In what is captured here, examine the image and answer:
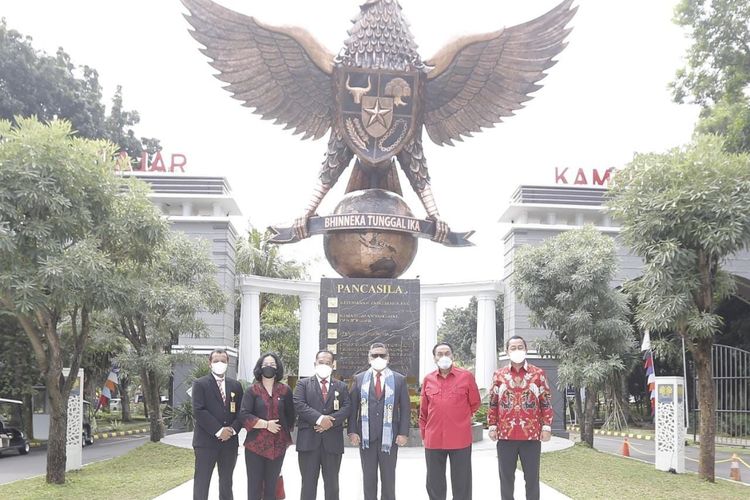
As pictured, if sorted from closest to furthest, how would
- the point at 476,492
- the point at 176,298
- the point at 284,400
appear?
the point at 284,400
the point at 476,492
the point at 176,298

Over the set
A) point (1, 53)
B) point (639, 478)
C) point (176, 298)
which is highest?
point (1, 53)

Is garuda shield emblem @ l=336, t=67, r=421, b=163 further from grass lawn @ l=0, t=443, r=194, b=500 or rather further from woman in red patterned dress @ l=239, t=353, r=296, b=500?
woman in red patterned dress @ l=239, t=353, r=296, b=500

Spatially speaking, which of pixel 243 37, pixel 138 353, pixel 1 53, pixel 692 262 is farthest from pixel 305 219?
pixel 1 53

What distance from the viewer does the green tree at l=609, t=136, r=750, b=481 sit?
35.7ft

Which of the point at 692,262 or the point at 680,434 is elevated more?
the point at 692,262

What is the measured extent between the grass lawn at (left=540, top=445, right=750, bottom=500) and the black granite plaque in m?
3.08

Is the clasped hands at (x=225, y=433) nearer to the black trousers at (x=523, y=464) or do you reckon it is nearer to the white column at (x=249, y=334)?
the black trousers at (x=523, y=464)

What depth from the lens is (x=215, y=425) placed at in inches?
258

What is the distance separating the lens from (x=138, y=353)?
17.1 m

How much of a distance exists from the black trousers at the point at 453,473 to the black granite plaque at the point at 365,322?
7229 millimetres

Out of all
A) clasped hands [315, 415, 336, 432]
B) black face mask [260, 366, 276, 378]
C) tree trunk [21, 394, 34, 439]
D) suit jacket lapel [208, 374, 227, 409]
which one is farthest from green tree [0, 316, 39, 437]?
clasped hands [315, 415, 336, 432]

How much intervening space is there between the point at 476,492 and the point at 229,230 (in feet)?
60.8

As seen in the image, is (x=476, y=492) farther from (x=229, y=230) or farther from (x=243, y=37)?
(x=229, y=230)

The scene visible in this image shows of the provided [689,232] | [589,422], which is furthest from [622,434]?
[689,232]
